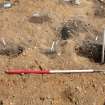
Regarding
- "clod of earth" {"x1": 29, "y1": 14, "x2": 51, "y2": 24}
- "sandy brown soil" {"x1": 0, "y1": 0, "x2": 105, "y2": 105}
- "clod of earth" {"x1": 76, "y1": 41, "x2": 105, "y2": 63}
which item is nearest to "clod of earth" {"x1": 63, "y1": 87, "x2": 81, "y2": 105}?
"sandy brown soil" {"x1": 0, "y1": 0, "x2": 105, "y2": 105}

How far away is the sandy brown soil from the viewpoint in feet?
24.6

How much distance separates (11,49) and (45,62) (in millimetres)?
915

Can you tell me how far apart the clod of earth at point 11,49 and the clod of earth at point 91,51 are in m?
1.37

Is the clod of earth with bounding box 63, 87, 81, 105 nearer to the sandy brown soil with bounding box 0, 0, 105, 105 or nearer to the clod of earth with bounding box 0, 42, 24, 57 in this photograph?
the sandy brown soil with bounding box 0, 0, 105, 105

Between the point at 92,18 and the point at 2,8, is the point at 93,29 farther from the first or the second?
the point at 2,8

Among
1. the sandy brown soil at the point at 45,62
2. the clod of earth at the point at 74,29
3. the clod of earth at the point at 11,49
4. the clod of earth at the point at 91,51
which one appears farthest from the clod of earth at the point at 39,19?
the clod of earth at the point at 91,51

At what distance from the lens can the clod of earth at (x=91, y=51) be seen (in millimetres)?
8484

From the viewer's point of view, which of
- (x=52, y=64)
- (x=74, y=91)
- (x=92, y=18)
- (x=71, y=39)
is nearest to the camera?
(x=74, y=91)

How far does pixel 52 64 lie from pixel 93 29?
170cm

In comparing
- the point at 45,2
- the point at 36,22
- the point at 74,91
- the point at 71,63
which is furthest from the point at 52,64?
the point at 45,2

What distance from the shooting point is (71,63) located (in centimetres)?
823

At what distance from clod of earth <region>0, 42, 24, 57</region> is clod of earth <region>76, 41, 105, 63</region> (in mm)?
1371

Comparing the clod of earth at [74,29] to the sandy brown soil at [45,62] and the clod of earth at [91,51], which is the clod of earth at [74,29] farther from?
the clod of earth at [91,51]

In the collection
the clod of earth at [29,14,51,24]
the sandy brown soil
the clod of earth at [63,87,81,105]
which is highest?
the clod of earth at [29,14,51,24]
